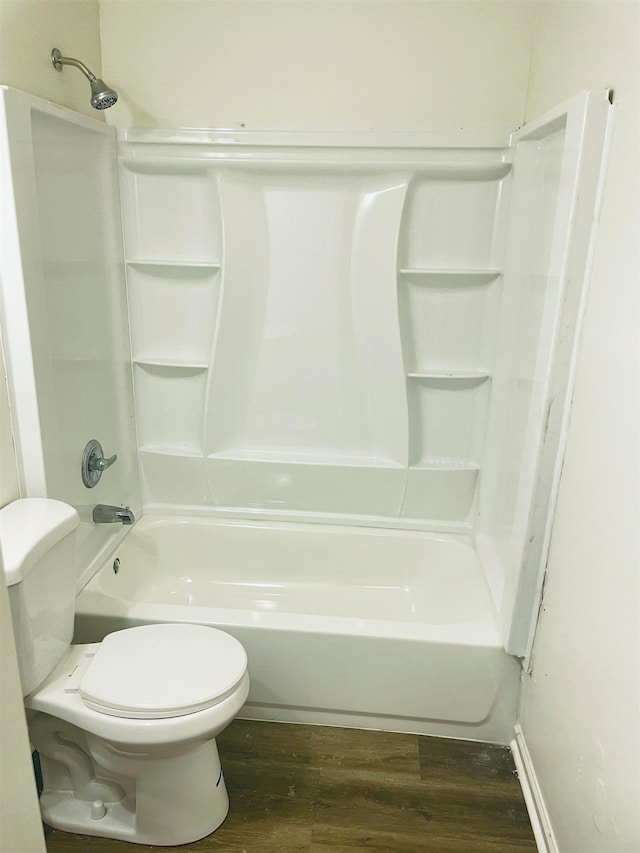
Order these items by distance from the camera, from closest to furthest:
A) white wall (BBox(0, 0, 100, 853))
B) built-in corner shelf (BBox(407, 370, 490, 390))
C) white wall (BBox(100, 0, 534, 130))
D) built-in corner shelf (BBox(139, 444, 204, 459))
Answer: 1. white wall (BBox(0, 0, 100, 853))
2. white wall (BBox(100, 0, 534, 130))
3. built-in corner shelf (BBox(407, 370, 490, 390))
4. built-in corner shelf (BBox(139, 444, 204, 459))

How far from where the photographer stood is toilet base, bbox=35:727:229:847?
158 centimetres

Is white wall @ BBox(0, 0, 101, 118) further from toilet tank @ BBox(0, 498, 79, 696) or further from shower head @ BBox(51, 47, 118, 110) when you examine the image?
toilet tank @ BBox(0, 498, 79, 696)

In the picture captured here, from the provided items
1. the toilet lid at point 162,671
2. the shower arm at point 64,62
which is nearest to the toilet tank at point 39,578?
the toilet lid at point 162,671

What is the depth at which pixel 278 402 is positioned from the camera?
7.86 ft

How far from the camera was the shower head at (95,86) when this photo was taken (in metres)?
1.72

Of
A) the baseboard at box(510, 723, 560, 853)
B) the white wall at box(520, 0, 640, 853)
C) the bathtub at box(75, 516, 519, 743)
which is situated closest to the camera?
the white wall at box(520, 0, 640, 853)

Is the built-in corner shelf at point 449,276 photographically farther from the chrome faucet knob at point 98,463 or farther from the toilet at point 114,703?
the toilet at point 114,703

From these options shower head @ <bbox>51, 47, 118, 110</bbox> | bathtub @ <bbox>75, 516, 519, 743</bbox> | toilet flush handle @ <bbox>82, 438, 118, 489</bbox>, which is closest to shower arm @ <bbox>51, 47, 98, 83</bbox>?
shower head @ <bbox>51, 47, 118, 110</bbox>

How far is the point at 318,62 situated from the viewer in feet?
6.77

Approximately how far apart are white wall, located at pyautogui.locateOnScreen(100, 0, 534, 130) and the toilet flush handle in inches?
43.5

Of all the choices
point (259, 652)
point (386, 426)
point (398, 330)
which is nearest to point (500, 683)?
point (259, 652)

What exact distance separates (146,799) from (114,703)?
0.32 meters

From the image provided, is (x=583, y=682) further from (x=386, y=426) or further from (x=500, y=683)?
(x=386, y=426)

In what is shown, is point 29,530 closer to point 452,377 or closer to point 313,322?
point 313,322
